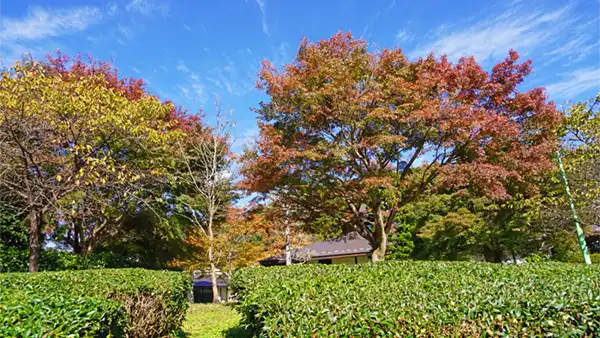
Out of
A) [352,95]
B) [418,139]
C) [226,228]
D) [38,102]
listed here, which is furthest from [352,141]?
[226,228]

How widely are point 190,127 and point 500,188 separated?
39.2ft

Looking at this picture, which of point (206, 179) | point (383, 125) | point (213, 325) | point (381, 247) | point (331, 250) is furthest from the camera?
point (331, 250)

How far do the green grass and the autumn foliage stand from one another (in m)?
3.49

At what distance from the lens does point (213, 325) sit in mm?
7543

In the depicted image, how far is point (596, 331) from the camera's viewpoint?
2.46 m

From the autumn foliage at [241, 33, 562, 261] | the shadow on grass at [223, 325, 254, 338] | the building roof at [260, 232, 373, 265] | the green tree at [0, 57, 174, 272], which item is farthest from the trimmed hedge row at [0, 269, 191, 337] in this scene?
the building roof at [260, 232, 373, 265]

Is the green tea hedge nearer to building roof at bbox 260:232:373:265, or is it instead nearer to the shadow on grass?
the shadow on grass

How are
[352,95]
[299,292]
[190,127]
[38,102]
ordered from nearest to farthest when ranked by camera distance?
[299,292]
[38,102]
[352,95]
[190,127]

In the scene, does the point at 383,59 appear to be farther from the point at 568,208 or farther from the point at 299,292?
the point at 299,292

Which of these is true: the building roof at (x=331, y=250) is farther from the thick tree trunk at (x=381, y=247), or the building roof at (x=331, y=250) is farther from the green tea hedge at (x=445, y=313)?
the green tea hedge at (x=445, y=313)

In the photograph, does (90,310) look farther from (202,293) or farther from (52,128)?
(202,293)

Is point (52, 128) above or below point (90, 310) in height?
above

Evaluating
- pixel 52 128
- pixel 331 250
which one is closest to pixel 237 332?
Answer: pixel 52 128

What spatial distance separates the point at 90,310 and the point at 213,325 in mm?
5479
